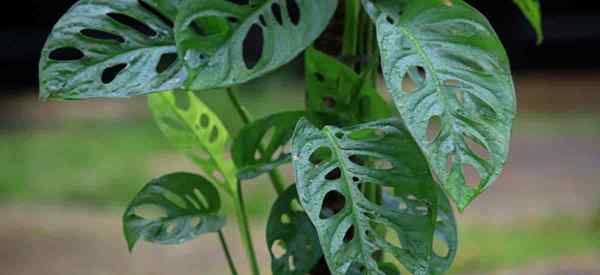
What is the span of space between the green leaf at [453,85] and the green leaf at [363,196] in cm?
7

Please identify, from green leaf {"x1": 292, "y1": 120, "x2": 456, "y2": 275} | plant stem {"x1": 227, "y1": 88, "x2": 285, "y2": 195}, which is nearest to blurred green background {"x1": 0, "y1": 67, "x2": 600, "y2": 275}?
plant stem {"x1": 227, "y1": 88, "x2": 285, "y2": 195}

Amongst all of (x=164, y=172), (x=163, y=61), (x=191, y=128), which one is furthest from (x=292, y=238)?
(x=163, y=61)

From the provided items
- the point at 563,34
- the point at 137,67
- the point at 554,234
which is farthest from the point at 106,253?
the point at 563,34

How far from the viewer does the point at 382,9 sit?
0.93 meters

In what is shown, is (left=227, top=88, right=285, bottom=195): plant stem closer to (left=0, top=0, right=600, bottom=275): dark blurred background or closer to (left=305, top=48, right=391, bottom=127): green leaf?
(left=305, top=48, right=391, bottom=127): green leaf

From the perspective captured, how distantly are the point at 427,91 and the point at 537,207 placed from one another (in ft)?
7.01

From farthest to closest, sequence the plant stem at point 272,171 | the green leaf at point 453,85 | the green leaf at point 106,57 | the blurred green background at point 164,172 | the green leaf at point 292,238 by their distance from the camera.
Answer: the blurred green background at point 164,172 < the plant stem at point 272,171 < the green leaf at point 292,238 < the green leaf at point 106,57 < the green leaf at point 453,85

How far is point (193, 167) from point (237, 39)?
2404 mm

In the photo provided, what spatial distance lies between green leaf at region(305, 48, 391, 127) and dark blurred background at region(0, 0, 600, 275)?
2.91 ft

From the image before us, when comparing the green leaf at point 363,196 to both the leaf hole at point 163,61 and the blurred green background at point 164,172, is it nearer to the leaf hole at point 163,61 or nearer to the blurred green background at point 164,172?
the leaf hole at point 163,61

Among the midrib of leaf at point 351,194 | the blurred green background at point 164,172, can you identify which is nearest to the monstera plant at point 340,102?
the midrib of leaf at point 351,194

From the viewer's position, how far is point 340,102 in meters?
1.07

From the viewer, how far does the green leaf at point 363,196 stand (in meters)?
0.82

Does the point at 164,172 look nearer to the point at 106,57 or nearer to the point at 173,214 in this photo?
the point at 173,214
